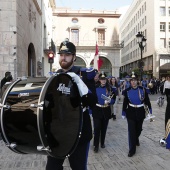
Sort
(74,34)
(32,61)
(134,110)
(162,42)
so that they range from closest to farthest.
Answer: (134,110) < (32,61) < (74,34) < (162,42)

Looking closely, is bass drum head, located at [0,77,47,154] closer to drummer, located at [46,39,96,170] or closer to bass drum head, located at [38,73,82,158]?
bass drum head, located at [38,73,82,158]

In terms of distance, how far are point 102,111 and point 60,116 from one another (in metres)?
3.70

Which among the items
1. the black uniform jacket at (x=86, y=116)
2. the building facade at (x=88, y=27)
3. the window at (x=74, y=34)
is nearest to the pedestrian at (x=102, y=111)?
the black uniform jacket at (x=86, y=116)

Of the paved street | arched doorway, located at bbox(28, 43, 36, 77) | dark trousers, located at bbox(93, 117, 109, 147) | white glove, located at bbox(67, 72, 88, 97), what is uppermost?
arched doorway, located at bbox(28, 43, 36, 77)

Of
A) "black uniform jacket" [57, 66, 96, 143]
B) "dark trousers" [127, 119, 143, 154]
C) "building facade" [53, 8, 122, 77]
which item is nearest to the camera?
"black uniform jacket" [57, 66, 96, 143]

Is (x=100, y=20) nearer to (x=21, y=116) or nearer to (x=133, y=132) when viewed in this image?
(x=133, y=132)

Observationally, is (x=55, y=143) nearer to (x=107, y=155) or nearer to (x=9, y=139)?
(x=9, y=139)

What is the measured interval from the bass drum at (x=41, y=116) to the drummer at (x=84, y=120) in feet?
0.34

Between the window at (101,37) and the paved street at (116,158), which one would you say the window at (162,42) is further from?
the paved street at (116,158)

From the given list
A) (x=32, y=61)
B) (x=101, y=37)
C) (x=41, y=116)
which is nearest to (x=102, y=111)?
(x=41, y=116)

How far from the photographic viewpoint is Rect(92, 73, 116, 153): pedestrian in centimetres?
627

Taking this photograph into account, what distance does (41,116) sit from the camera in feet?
7.95

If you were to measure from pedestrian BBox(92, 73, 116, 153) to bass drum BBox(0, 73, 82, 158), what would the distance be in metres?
3.33

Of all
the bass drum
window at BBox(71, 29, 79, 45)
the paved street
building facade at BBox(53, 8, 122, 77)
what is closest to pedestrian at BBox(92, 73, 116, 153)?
the paved street
